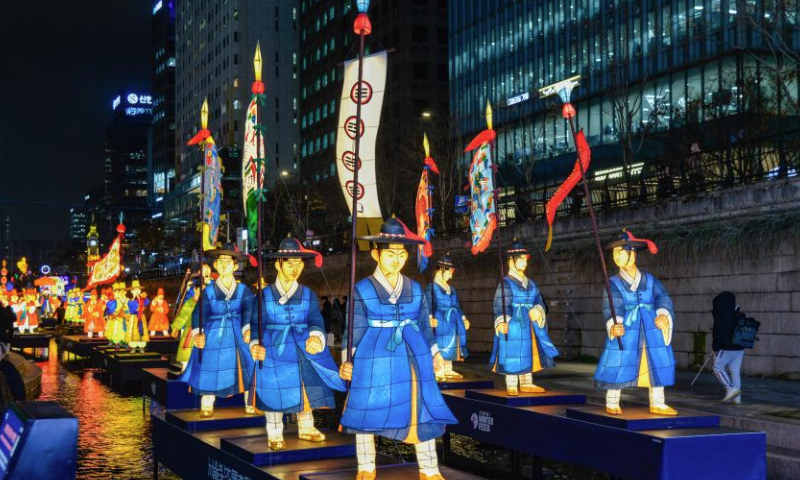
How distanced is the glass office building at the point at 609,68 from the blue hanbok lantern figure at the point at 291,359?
60.1ft

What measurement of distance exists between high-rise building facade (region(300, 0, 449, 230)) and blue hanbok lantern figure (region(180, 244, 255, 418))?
2790cm

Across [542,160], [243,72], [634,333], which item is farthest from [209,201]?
[243,72]

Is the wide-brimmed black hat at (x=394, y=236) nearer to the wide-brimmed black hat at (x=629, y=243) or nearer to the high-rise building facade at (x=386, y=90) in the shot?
the wide-brimmed black hat at (x=629, y=243)

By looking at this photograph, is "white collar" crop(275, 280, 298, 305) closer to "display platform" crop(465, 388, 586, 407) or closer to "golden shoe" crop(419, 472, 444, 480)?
"golden shoe" crop(419, 472, 444, 480)

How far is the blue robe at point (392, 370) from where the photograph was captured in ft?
23.6

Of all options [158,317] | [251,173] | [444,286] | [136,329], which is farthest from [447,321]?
[158,317]

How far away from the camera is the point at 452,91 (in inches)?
2501

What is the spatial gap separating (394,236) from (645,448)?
3.08 metres

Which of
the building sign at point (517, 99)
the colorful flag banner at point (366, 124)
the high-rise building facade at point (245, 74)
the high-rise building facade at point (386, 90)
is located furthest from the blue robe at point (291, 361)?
the high-rise building facade at point (245, 74)

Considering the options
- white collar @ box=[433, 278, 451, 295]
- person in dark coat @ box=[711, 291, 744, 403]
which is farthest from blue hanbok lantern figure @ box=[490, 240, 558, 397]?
white collar @ box=[433, 278, 451, 295]

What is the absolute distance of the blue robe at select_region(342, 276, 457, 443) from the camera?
23.6 ft

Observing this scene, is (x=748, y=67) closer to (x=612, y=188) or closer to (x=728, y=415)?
(x=612, y=188)

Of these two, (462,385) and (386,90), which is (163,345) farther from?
(386,90)

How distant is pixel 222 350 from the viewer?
10719 mm
